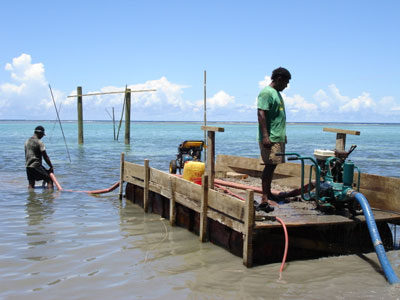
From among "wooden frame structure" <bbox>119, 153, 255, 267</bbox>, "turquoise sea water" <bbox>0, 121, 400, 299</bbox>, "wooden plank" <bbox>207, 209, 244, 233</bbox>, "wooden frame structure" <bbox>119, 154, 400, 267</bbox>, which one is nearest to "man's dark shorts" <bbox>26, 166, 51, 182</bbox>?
"turquoise sea water" <bbox>0, 121, 400, 299</bbox>

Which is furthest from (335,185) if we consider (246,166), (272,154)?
(246,166)

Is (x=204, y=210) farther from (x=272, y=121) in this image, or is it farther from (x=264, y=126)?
(x=272, y=121)

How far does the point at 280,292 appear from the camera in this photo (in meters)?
4.94

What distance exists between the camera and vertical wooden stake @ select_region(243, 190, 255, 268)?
5.29m

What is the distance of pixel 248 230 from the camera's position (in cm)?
538

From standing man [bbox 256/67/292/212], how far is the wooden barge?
1.65 feet

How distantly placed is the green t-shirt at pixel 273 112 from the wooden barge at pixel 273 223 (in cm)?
93

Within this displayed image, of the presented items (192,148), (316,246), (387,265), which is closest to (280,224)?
(316,246)

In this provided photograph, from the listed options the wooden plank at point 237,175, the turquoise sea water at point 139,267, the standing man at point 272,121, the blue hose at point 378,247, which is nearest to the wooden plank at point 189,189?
the turquoise sea water at point 139,267

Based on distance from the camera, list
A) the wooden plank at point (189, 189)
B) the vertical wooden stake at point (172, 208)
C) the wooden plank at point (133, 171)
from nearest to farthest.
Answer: the wooden plank at point (189, 189) < the vertical wooden stake at point (172, 208) < the wooden plank at point (133, 171)

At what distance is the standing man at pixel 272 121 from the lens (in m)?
Answer: 6.19

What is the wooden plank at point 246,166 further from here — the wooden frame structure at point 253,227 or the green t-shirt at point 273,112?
the green t-shirt at point 273,112

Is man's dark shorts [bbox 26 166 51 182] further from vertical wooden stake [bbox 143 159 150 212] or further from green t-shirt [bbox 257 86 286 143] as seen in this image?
green t-shirt [bbox 257 86 286 143]

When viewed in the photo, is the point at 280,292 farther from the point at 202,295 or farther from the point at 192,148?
the point at 192,148
